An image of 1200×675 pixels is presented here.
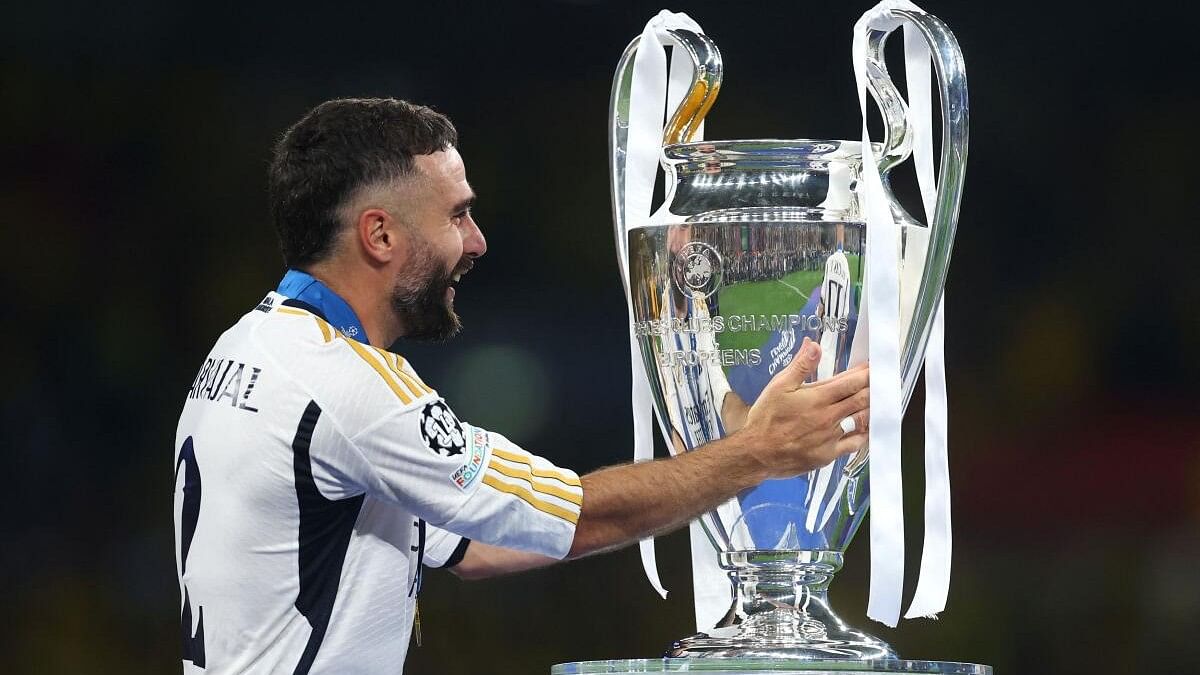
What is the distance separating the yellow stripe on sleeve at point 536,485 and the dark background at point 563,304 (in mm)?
1687

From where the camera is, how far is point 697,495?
4.69 ft

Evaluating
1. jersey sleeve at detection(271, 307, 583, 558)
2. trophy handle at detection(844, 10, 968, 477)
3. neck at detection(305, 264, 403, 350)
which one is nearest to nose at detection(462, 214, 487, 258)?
neck at detection(305, 264, 403, 350)

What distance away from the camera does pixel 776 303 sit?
4.62ft

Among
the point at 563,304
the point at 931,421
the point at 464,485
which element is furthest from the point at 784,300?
the point at 563,304

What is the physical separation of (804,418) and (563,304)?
1.86 meters

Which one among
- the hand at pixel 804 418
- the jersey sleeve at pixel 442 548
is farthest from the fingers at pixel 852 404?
the jersey sleeve at pixel 442 548

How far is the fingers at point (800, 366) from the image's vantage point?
1.41 meters

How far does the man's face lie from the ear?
0.02m

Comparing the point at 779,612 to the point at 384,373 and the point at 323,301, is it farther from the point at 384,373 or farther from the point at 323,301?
the point at 323,301

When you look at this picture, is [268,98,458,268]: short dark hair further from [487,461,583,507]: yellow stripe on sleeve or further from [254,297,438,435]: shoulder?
[487,461,583,507]: yellow stripe on sleeve

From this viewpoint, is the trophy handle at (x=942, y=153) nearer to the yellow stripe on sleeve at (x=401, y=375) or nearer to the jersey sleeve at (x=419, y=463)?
the jersey sleeve at (x=419, y=463)
